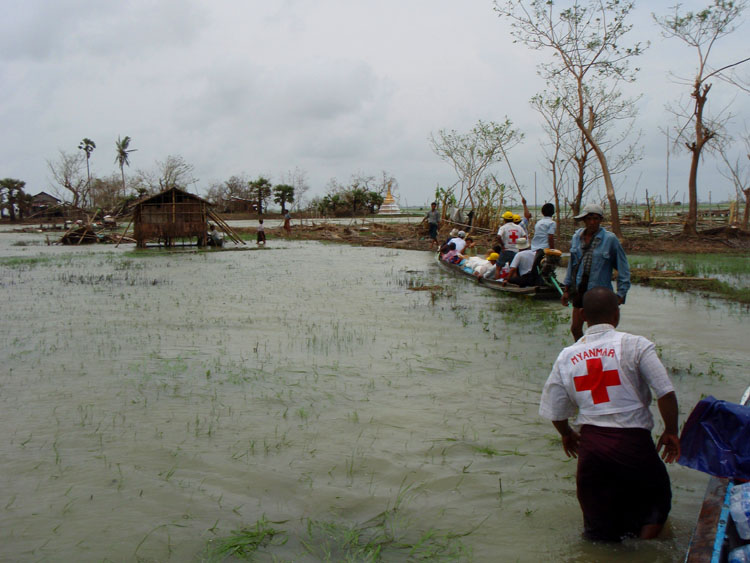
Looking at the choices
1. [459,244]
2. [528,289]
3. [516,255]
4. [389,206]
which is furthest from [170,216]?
[389,206]

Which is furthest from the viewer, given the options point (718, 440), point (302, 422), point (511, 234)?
point (511, 234)

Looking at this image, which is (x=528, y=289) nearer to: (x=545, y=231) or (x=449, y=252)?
(x=545, y=231)

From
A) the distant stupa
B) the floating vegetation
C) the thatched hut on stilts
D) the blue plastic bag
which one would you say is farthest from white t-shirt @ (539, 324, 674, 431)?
the distant stupa

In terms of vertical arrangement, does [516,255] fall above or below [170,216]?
below

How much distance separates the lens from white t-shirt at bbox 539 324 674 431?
2904mm

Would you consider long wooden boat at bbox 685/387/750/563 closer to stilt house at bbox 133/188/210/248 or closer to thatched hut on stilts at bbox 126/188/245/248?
thatched hut on stilts at bbox 126/188/245/248

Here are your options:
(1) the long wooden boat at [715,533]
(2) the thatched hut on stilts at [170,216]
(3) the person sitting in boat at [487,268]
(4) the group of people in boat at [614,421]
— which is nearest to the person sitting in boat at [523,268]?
(3) the person sitting in boat at [487,268]

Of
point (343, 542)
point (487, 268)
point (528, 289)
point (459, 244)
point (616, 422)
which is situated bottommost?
point (343, 542)

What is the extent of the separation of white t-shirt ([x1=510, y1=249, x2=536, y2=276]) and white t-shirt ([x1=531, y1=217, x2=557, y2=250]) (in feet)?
2.00

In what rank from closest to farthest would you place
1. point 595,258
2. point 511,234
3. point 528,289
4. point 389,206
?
point 595,258 → point 528,289 → point 511,234 → point 389,206

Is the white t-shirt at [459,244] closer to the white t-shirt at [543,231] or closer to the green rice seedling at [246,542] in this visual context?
the white t-shirt at [543,231]

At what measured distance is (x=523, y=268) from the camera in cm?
1151

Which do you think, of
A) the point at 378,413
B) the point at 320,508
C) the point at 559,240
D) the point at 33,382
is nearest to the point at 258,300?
the point at 33,382

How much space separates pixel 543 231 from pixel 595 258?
4233 millimetres
